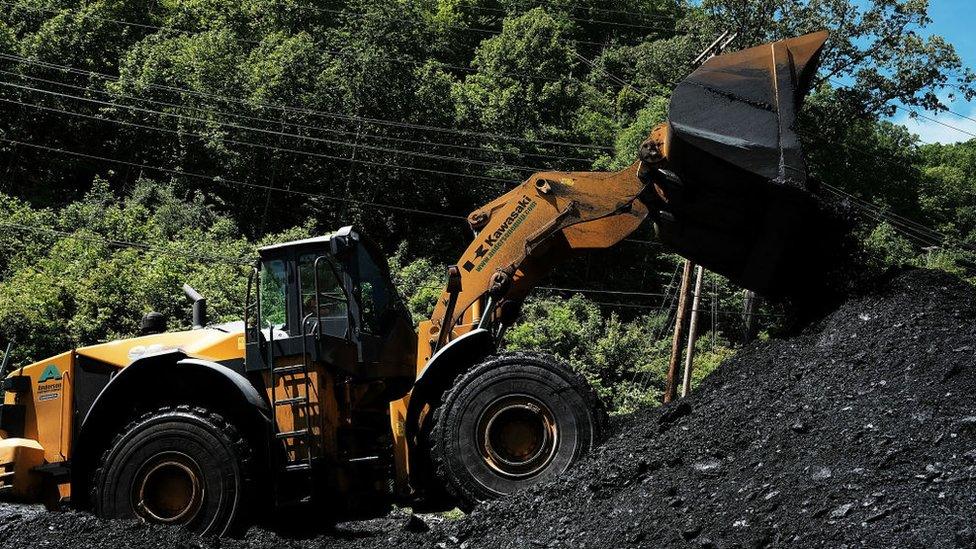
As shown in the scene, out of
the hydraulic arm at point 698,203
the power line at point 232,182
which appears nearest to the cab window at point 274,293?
the hydraulic arm at point 698,203

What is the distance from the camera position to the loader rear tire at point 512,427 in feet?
25.8

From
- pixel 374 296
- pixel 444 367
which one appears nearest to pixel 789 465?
pixel 444 367

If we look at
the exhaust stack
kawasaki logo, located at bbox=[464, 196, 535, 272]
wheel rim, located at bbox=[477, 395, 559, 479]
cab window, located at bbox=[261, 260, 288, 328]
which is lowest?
wheel rim, located at bbox=[477, 395, 559, 479]

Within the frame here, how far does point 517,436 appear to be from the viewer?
316 inches

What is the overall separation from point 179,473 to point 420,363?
84.0 inches

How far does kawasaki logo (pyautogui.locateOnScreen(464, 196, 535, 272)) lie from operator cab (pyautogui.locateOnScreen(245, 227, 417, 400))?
3.30ft

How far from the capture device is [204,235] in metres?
32.8

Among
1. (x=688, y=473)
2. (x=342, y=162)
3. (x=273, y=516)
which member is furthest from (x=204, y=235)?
(x=688, y=473)

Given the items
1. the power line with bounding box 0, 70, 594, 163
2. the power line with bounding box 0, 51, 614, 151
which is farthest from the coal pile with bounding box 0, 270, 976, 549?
the power line with bounding box 0, 70, 594, 163

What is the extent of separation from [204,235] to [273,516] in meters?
A: 25.3

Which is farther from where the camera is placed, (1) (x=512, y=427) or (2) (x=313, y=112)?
(2) (x=313, y=112)

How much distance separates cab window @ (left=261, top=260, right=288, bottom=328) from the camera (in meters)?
8.91

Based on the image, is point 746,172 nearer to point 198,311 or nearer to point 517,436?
point 517,436

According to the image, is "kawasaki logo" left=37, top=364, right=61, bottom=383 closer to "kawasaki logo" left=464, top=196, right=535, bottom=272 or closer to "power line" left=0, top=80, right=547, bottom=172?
"kawasaki logo" left=464, top=196, right=535, bottom=272
